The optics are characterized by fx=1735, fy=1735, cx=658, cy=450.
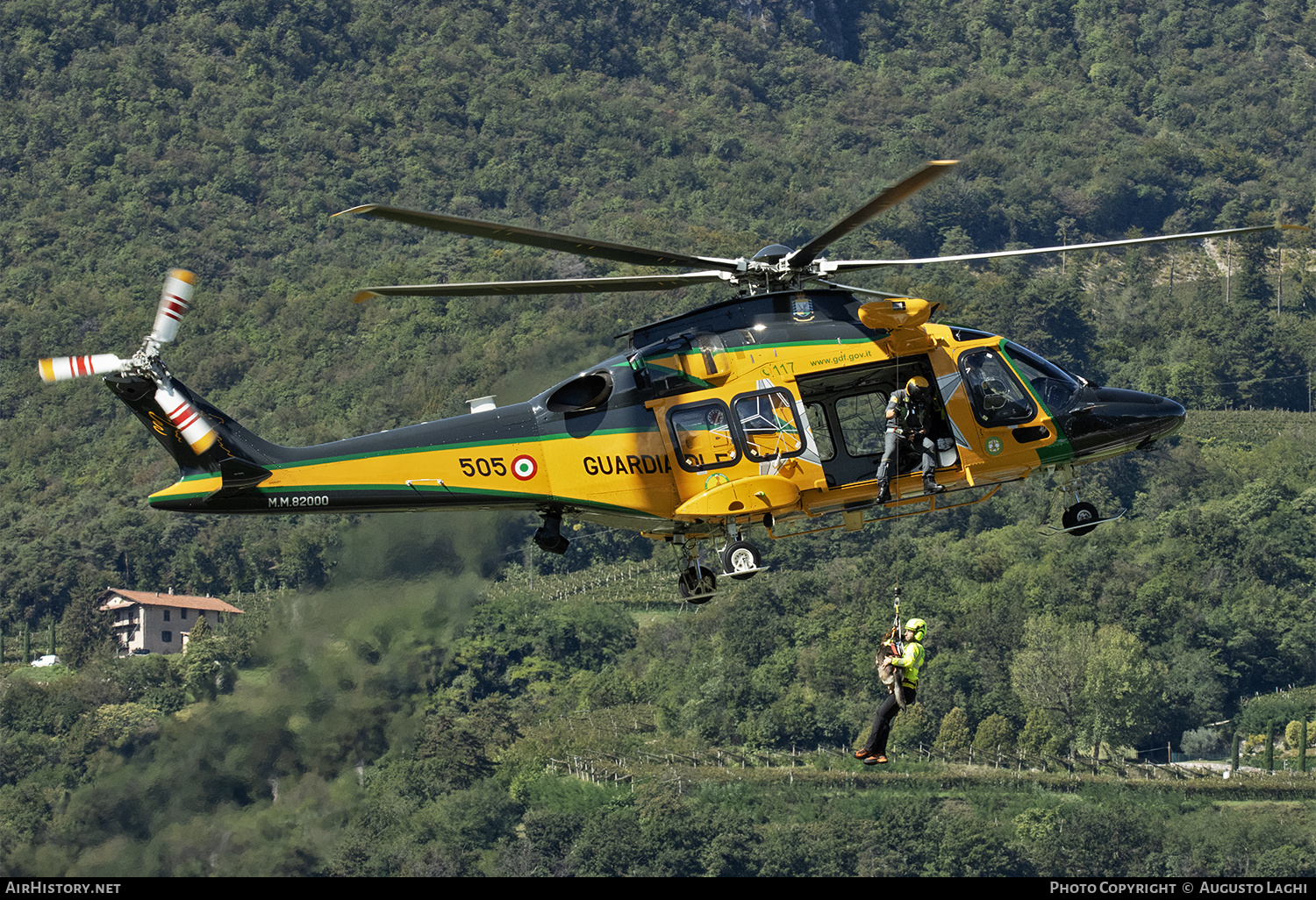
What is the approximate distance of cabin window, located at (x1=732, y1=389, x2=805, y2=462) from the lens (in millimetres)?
25062

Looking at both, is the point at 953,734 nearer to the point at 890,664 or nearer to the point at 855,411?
the point at 855,411

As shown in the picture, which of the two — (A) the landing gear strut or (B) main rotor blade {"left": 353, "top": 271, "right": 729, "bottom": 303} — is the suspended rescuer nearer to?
(A) the landing gear strut

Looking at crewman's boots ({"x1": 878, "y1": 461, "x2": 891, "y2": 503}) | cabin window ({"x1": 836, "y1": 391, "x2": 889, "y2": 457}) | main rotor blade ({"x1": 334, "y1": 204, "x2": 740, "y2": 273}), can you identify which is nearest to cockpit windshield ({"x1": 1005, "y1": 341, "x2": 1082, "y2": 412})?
cabin window ({"x1": 836, "y1": 391, "x2": 889, "y2": 457})

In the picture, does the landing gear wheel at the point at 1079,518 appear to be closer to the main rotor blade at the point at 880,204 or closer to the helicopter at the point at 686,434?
the helicopter at the point at 686,434

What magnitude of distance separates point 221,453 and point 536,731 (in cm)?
8419

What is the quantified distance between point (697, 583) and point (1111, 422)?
22.2 feet

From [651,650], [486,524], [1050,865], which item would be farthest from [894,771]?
[486,524]

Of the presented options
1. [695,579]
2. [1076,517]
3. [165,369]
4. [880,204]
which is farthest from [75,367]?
[1076,517]

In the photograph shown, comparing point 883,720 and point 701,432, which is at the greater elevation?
point 701,432

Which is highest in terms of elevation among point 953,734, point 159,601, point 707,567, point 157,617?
point 707,567

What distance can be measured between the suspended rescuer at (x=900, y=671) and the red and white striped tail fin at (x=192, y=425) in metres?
10.2

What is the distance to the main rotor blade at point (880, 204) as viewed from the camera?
20297 mm

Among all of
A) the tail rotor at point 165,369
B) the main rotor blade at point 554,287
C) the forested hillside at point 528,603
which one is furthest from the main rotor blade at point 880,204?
the forested hillside at point 528,603

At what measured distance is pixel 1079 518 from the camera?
26359 millimetres
